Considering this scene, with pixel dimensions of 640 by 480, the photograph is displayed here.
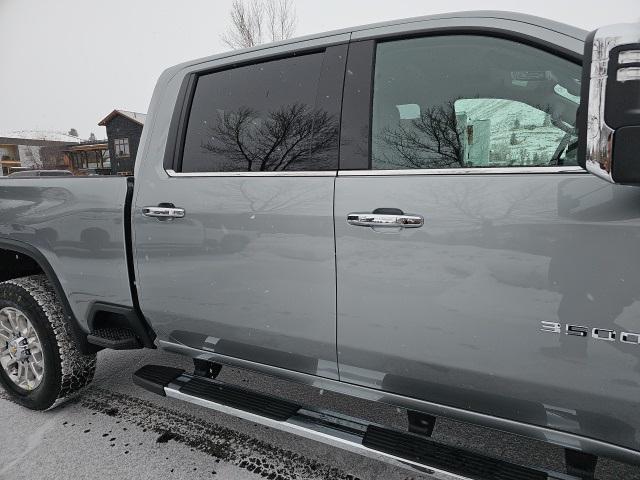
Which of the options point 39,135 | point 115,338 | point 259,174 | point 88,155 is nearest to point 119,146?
point 88,155

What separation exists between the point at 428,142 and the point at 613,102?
69 centimetres

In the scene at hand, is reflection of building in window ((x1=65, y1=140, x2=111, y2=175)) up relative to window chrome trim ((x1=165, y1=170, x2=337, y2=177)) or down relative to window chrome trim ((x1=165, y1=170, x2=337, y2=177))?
up

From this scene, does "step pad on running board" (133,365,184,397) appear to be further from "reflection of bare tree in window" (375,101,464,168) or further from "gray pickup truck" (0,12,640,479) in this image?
"reflection of bare tree in window" (375,101,464,168)

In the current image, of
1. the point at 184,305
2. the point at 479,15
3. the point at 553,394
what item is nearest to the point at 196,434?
the point at 184,305

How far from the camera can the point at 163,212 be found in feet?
6.91

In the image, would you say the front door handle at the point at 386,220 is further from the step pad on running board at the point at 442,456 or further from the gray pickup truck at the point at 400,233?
the step pad on running board at the point at 442,456

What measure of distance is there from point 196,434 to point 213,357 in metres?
0.59

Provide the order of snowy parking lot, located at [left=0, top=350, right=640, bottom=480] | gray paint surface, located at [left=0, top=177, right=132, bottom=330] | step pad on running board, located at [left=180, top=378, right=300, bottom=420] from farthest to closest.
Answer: gray paint surface, located at [left=0, top=177, right=132, bottom=330] → snowy parking lot, located at [left=0, top=350, right=640, bottom=480] → step pad on running board, located at [left=180, top=378, right=300, bottom=420]

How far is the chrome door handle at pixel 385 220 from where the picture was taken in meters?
1.55

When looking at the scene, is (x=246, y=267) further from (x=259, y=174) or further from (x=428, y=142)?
(x=428, y=142)

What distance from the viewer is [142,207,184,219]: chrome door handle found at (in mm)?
2064

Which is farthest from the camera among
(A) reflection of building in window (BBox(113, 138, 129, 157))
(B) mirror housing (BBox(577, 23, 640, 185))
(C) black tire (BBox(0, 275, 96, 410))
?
(A) reflection of building in window (BBox(113, 138, 129, 157))

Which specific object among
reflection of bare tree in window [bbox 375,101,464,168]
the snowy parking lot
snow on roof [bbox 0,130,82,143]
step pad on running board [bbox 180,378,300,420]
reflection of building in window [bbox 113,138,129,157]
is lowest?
the snowy parking lot

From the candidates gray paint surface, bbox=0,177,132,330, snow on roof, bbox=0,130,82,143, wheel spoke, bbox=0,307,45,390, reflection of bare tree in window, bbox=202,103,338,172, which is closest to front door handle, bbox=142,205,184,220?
gray paint surface, bbox=0,177,132,330
